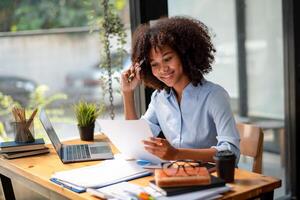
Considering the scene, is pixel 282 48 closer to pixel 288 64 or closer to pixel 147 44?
pixel 288 64

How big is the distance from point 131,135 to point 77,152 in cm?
44

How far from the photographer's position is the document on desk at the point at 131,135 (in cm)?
181

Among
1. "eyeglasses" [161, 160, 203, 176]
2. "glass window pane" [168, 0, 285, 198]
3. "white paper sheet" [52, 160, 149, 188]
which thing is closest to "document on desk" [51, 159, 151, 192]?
"white paper sheet" [52, 160, 149, 188]

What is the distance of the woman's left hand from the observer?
1.74 m

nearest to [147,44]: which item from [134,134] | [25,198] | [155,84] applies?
[155,84]

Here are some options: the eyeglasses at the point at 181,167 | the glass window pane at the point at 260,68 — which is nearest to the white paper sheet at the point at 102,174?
the eyeglasses at the point at 181,167

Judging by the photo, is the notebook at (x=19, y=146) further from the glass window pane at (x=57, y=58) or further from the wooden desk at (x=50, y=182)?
the glass window pane at (x=57, y=58)

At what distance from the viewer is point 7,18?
2.58 metres

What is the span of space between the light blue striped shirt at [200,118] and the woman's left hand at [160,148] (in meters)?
0.26

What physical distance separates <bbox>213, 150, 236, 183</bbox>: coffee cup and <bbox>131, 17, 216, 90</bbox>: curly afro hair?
0.53 meters

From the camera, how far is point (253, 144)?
2.20 m

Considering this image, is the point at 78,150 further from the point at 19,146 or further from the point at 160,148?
the point at 160,148

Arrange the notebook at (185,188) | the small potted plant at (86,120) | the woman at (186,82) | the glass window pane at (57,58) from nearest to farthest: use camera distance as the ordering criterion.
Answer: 1. the notebook at (185,188)
2. the woman at (186,82)
3. the small potted plant at (86,120)
4. the glass window pane at (57,58)

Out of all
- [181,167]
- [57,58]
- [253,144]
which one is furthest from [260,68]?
[181,167]
